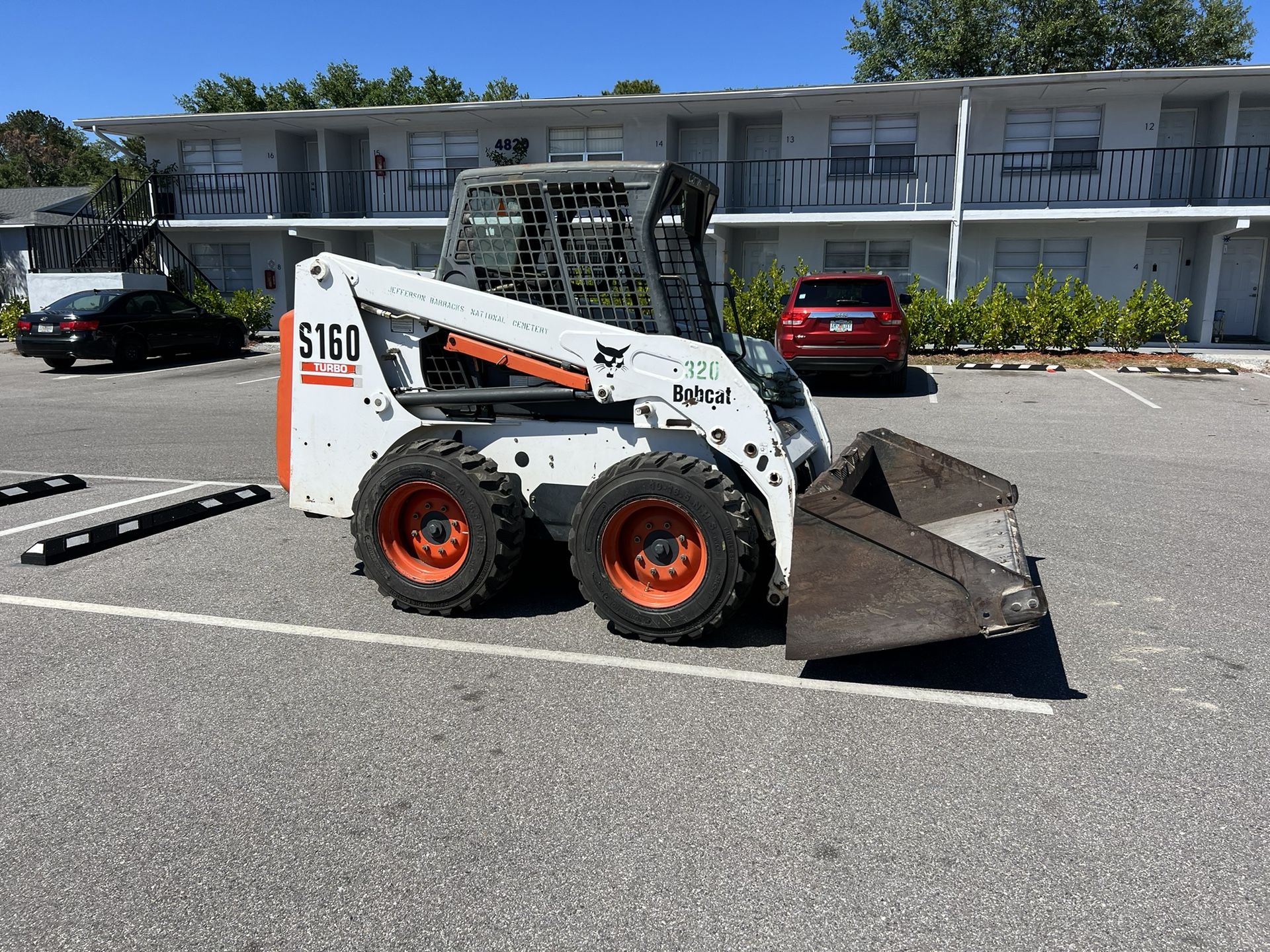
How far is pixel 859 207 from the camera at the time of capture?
23.0 metres

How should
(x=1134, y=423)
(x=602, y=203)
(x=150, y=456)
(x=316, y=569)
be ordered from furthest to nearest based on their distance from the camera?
1. (x=1134, y=423)
2. (x=150, y=456)
3. (x=316, y=569)
4. (x=602, y=203)

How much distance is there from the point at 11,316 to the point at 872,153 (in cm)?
2340

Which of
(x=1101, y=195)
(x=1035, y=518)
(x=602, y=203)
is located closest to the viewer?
(x=602, y=203)

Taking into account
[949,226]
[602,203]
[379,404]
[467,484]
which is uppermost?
[949,226]

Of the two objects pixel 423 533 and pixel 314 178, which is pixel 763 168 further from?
pixel 423 533

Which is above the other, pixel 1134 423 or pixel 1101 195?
pixel 1101 195

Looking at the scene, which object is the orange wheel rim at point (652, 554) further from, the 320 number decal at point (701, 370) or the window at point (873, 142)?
the window at point (873, 142)

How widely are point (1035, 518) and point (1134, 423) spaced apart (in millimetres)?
5688

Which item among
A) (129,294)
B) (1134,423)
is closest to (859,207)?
(1134,423)

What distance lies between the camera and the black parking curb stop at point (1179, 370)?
16984 millimetres

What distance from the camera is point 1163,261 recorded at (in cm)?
2281

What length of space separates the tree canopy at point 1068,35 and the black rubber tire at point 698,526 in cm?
3165

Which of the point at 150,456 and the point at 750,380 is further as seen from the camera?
the point at 150,456

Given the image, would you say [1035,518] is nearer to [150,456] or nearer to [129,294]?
[150,456]
